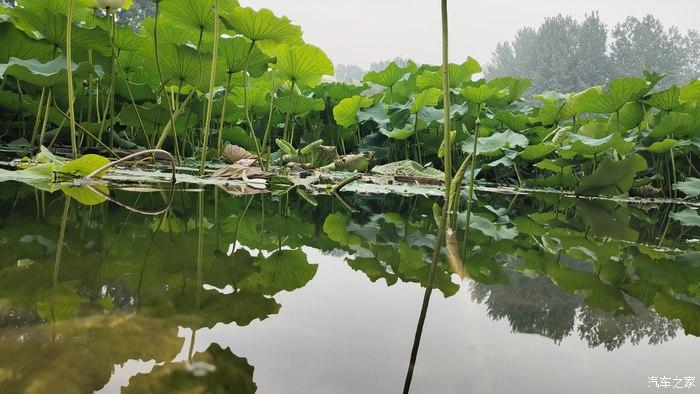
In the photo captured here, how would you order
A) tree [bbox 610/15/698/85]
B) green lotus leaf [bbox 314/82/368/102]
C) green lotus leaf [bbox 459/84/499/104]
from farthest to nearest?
tree [bbox 610/15/698/85] < green lotus leaf [bbox 314/82/368/102] < green lotus leaf [bbox 459/84/499/104]

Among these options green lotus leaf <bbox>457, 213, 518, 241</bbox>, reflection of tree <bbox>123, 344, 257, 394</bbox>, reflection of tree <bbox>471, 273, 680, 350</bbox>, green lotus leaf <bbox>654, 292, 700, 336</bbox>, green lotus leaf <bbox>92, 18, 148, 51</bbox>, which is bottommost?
green lotus leaf <bbox>457, 213, 518, 241</bbox>

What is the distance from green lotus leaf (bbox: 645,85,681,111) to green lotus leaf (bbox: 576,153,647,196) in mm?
540

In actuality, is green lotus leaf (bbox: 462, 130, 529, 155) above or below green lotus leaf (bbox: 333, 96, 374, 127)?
below

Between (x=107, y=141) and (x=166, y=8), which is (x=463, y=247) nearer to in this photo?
(x=166, y=8)

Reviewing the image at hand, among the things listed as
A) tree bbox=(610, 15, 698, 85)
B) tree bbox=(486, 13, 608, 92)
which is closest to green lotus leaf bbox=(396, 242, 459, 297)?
tree bbox=(486, 13, 608, 92)

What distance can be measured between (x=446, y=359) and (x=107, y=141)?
2428 millimetres

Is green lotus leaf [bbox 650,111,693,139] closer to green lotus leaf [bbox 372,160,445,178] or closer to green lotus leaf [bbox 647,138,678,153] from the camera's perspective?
green lotus leaf [bbox 647,138,678,153]

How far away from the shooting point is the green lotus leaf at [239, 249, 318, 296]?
41 centimetres

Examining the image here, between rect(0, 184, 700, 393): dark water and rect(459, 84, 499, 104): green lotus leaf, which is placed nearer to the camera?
rect(0, 184, 700, 393): dark water

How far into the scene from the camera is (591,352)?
0.96ft

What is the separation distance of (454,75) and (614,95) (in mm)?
1309

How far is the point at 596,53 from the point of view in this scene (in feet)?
91.7

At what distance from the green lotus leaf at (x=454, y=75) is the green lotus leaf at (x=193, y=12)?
1.54 m

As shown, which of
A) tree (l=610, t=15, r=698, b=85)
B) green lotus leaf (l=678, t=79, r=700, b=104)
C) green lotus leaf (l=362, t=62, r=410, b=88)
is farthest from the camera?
tree (l=610, t=15, r=698, b=85)
